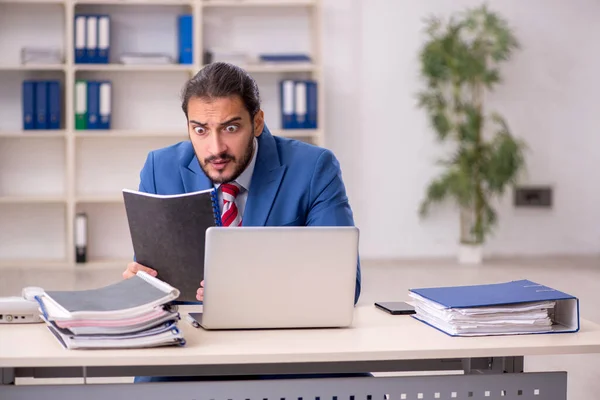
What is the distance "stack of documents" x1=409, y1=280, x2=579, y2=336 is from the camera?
6.15ft

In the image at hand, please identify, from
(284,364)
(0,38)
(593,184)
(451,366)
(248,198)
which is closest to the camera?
(284,364)

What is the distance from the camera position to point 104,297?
1.80 m

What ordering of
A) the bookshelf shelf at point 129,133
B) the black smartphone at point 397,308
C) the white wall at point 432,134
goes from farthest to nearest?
the white wall at point 432,134 < the bookshelf shelf at point 129,133 < the black smartphone at point 397,308

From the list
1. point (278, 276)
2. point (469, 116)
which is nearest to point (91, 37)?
point (469, 116)

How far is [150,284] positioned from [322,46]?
4.73 meters

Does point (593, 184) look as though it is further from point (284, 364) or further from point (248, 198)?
point (284, 364)

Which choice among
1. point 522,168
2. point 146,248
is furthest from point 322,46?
point 146,248

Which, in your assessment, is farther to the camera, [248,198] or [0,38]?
[0,38]

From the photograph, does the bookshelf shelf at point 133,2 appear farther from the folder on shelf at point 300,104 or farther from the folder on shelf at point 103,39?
the folder on shelf at point 300,104

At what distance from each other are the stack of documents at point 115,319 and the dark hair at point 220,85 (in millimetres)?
602

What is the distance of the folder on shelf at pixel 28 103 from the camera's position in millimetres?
6082

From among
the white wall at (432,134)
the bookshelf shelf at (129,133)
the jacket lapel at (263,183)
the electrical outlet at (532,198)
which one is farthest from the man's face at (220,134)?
the electrical outlet at (532,198)

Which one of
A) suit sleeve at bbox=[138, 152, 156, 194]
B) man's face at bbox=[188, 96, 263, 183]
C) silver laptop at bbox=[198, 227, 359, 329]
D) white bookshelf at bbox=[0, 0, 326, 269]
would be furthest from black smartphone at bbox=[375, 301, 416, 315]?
white bookshelf at bbox=[0, 0, 326, 269]

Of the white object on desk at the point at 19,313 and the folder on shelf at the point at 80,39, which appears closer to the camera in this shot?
the white object on desk at the point at 19,313
